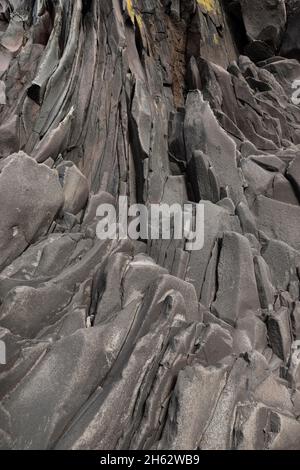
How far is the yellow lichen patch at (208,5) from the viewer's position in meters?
20.3

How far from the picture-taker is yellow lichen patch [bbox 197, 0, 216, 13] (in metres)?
20.3

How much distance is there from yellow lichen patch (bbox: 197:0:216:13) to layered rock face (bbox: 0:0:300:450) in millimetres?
912

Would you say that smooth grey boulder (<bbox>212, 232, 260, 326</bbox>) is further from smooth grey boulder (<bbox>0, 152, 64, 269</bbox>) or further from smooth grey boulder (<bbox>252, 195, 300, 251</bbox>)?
smooth grey boulder (<bbox>0, 152, 64, 269</bbox>)

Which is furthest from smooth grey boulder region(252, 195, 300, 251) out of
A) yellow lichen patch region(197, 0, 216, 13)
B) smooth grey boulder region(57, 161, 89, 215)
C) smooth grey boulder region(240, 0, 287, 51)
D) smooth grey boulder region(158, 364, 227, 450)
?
smooth grey boulder region(240, 0, 287, 51)

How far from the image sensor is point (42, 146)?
1218cm

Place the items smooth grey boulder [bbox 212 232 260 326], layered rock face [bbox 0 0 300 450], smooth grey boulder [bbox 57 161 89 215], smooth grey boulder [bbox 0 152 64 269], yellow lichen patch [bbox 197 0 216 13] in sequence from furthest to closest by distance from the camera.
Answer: yellow lichen patch [bbox 197 0 216 13]
smooth grey boulder [bbox 57 161 89 215]
smooth grey boulder [bbox 0 152 64 269]
smooth grey boulder [bbox 212 232 260 326]
layered rock face [bbox 0 0 300 450]

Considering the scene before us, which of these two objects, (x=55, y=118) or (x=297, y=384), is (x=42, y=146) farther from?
(x=297, y=384)

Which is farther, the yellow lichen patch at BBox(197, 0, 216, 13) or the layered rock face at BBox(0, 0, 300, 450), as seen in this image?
the yellow lichen patch at BBox(197, 0, 216, 13)

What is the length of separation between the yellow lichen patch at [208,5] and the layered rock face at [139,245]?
0.91 metres

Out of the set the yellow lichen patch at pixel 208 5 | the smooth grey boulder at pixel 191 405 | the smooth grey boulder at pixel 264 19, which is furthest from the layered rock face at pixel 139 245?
the smooth grey boulder at pixel 264 19

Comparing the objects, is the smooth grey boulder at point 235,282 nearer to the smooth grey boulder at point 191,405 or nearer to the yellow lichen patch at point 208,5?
the smooth grey boulder at point 191,405

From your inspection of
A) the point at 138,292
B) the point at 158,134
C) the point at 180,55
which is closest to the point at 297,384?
the point at 138,292

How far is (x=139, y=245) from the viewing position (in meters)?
11.3

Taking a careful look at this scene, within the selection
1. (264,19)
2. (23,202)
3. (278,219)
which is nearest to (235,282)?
(278,219)
